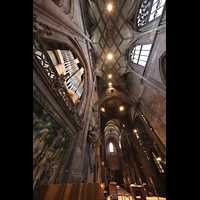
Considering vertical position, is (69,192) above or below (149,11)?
below

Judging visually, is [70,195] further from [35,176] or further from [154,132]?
[154,132]

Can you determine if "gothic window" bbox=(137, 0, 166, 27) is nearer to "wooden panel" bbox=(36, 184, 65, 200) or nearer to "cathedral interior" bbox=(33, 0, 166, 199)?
"cathedral interior" bbox=(33, 0, 166, 199)

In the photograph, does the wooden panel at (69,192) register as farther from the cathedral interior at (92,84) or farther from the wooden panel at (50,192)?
the cathedral interior at (92,84)

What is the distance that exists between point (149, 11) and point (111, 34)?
14.4ft

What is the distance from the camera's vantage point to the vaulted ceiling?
9.06 meters

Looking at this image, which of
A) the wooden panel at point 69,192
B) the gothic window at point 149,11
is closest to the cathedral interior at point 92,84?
the gothic window at point 149,11

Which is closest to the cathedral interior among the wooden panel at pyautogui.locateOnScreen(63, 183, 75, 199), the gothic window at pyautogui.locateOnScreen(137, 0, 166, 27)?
the gothic window at pyautogui.locateOnScreen(137, 0, 166, 27)

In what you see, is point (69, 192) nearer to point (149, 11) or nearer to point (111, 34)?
point (149, 11)

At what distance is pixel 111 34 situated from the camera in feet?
36.3

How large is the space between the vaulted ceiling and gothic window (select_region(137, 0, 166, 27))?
987mm

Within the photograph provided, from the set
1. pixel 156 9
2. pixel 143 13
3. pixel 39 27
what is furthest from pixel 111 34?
pixel 39 27
